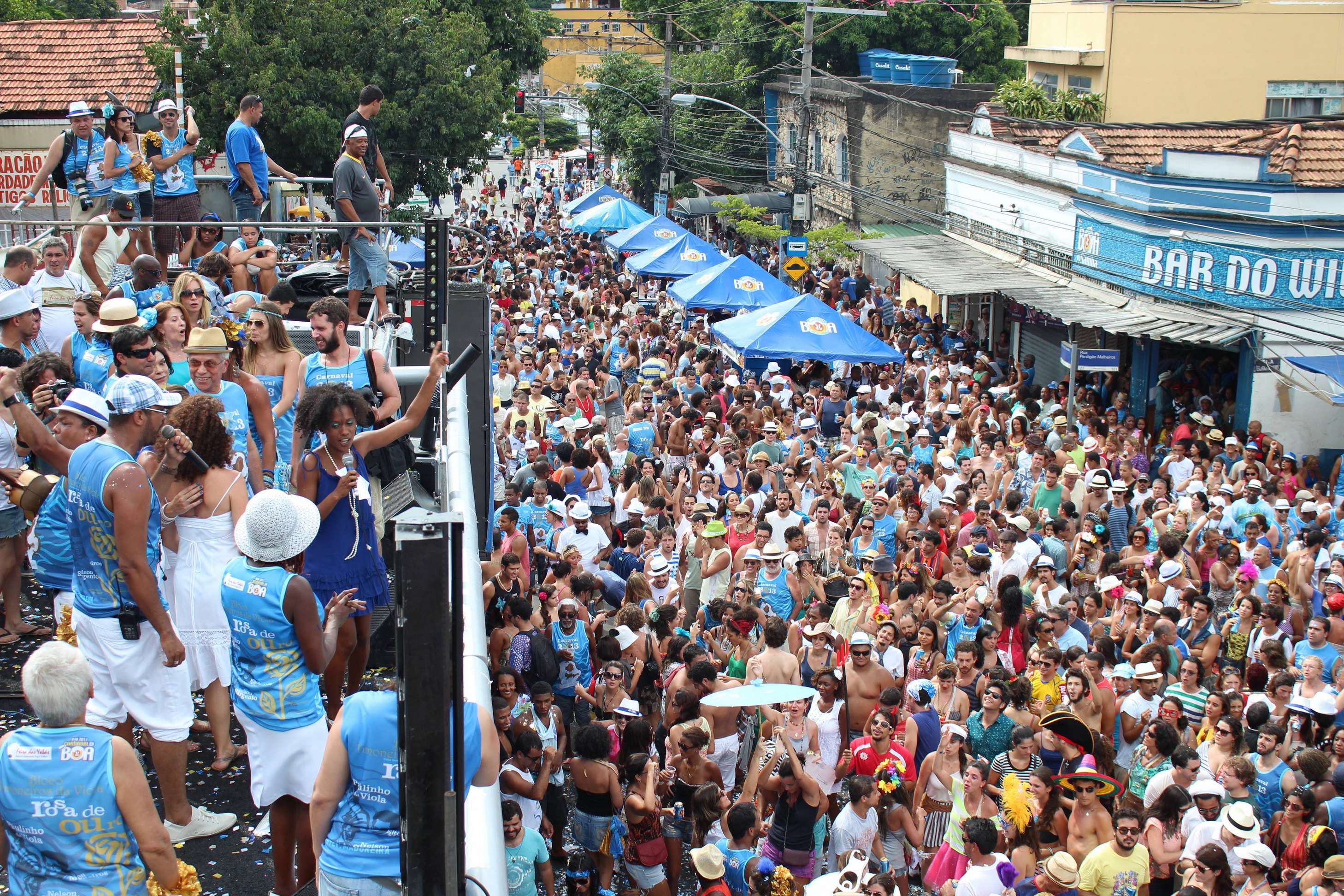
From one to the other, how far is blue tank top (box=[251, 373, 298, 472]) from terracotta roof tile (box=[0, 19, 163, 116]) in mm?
17505

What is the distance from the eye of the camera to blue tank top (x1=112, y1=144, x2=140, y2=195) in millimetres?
10914

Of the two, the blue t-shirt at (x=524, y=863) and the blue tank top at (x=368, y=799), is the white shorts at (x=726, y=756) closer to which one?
the blue t-shirt at (x=524, y=863)

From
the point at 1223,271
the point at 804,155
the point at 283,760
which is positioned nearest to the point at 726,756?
the point at 283,760

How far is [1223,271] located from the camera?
18.8 metres

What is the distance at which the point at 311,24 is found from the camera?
24219mm

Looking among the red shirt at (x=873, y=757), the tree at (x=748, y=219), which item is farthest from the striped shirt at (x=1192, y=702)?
the tree at (x=748, y=219)

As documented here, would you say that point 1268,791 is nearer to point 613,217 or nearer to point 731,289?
point 731,289

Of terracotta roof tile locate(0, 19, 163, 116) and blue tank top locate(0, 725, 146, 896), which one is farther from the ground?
terracotta roof tile locate(0, 19, 163, 116)

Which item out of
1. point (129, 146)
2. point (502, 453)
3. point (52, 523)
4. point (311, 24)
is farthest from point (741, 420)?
point (311, 24)

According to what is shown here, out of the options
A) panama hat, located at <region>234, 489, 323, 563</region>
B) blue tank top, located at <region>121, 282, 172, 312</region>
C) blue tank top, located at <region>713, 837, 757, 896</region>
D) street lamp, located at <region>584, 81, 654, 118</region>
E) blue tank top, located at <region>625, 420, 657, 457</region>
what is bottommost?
blue tank top, located at <region>713, 837, 757, 896</region>

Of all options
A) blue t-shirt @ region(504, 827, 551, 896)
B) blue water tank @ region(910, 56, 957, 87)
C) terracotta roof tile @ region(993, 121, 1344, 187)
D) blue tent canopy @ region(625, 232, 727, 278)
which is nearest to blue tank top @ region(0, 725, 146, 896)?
blue t-shirt @ region(504, 827, 551, 896)

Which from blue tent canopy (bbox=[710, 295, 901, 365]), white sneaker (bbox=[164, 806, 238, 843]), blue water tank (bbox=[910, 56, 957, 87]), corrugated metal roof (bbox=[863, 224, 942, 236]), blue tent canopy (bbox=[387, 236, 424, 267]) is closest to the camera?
white sneaker (bbox=[164, 806, 238, 843])

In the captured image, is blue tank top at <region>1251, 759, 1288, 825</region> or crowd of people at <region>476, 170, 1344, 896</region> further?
blue tank top at <region>1251, 759, 1288, 825</region>

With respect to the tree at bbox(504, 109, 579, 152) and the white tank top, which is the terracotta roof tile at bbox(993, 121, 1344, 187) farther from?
the tree at bbox(504, 109, 579, 152)
